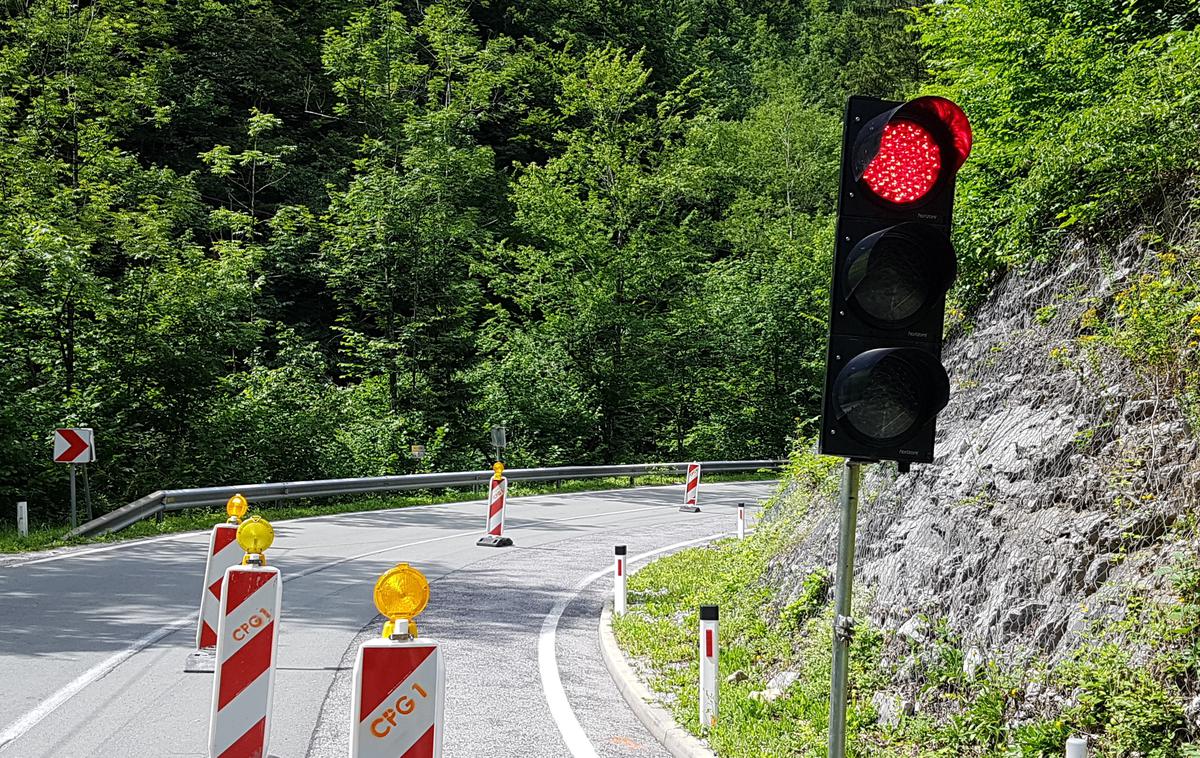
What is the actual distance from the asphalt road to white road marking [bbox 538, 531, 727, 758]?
21mm

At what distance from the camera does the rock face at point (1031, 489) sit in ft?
18.5

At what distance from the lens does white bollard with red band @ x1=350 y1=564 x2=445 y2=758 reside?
391 centimetres

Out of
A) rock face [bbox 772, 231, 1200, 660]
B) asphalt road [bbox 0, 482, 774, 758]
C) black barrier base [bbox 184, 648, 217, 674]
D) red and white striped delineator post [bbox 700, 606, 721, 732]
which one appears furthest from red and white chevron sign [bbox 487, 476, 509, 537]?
red and white striped delineator post [bbox 700, 606, 721, 732]

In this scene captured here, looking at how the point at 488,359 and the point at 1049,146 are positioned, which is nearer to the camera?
the point at 1049,146

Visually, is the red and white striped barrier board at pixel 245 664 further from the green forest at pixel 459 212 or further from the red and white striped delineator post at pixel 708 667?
the green forest at pixel 459 212

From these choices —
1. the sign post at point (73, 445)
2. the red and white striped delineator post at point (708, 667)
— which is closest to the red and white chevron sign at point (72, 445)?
the sign post at point (73, 445)

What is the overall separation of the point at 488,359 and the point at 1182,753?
27818mm

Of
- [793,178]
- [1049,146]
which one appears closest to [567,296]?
[793,178]

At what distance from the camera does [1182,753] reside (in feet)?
14.6

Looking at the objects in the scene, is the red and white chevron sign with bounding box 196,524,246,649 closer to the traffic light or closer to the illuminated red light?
the traffic light

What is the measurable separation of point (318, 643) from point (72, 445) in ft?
30.0

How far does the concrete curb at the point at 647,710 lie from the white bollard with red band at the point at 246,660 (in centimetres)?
244

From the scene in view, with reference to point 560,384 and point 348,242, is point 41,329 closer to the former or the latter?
point 348,242

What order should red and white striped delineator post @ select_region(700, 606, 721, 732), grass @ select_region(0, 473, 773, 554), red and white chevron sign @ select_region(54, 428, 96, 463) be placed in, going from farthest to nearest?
red and white chevron sign @ select_region(54, 428, 96, 463), grass @ select_region(0, 473, 773, 554), red and white striped delineator post @ select_region(700, 606, 721, 732)
